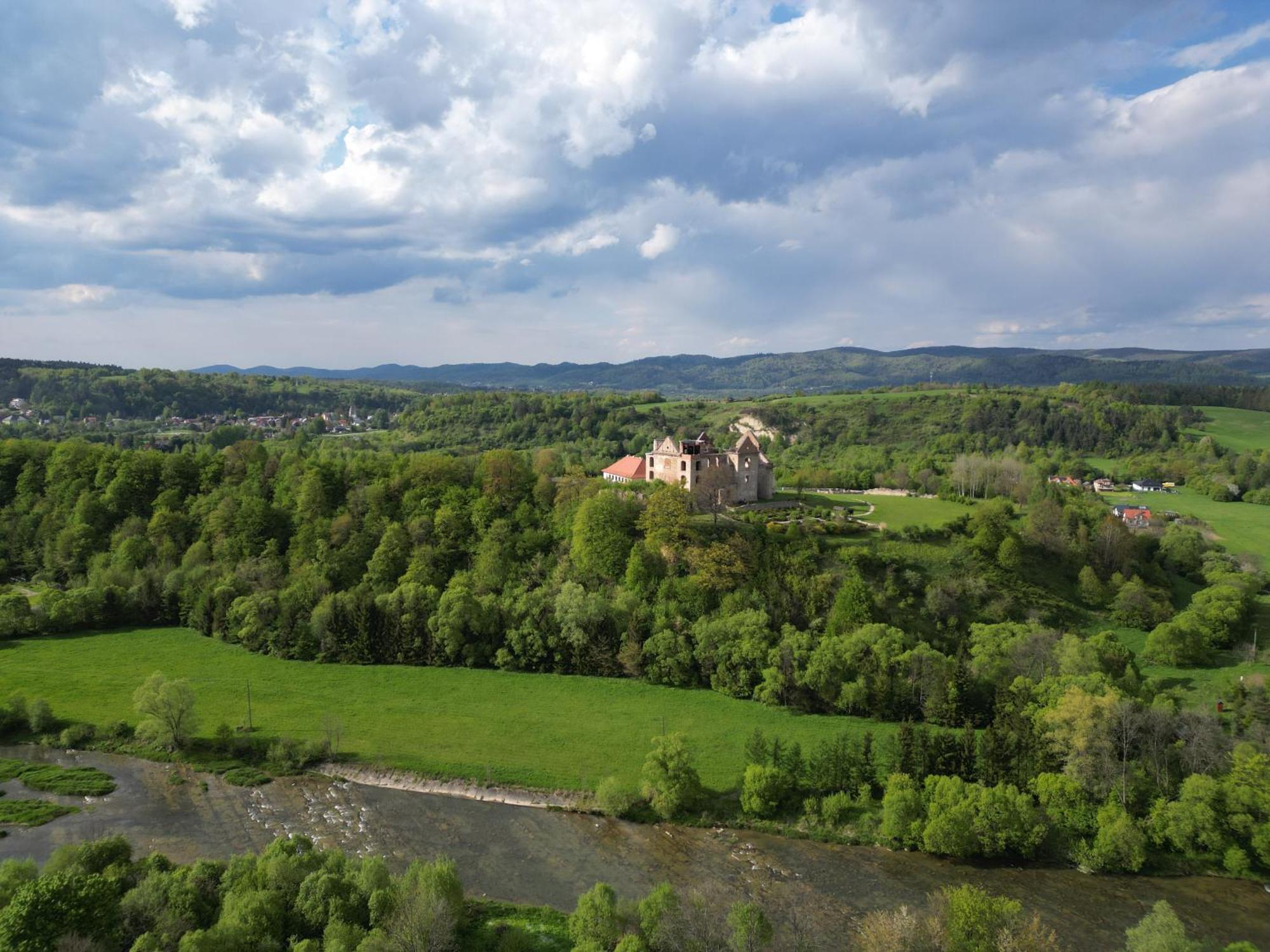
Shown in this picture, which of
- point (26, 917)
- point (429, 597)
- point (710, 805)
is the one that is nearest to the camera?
point (26, 917)

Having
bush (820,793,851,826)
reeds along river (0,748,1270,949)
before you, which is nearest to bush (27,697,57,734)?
reeds along river (0,748,1270,949)

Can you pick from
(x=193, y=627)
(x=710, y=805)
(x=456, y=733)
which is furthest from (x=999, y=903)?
(x=193, y=627)

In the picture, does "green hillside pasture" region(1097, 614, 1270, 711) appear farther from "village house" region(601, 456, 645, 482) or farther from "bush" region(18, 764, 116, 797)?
"bush" region(18, 764, 116, 797)

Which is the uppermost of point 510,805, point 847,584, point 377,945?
point 847,584

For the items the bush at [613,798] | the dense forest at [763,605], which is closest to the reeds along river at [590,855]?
Result: the bush at [613,798]

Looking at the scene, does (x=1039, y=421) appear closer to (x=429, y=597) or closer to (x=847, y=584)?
(x=847, y=584)

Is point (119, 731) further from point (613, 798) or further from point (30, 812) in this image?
point (613, 798)
